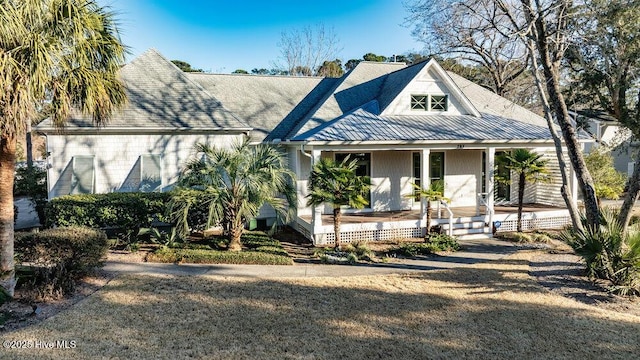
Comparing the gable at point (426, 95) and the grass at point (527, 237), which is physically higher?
the gable at point (426, 95)

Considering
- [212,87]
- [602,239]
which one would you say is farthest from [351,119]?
[602,239]

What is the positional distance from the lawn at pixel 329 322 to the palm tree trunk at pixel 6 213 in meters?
1.23

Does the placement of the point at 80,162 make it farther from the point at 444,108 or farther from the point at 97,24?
the point at 444,108

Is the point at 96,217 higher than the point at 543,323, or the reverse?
the point at 96,217

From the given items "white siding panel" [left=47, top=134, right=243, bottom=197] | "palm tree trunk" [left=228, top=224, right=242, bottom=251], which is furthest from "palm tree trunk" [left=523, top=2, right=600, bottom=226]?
"white siding panel" [left=47, top=134, right=243, bottom=197]

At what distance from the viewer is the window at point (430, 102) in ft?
49.6

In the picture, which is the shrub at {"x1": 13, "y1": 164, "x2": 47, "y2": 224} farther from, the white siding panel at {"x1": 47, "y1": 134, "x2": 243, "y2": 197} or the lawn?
the lawn

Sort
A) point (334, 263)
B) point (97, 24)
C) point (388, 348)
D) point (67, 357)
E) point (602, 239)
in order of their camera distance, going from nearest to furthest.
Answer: point (67, 357)
point (388, 348)
point (97, 24)
point (602, 239)
point (334, 263)

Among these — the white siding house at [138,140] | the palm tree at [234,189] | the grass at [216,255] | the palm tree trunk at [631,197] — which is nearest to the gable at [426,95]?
the white siding house at [138,140]

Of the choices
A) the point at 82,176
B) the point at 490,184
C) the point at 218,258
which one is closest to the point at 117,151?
the point at 82,176

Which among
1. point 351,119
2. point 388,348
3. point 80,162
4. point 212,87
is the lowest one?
point 388,348

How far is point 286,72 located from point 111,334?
123 feet

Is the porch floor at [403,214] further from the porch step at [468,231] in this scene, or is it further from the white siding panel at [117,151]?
the white siding panel at [117,151]

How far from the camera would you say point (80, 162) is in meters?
12.8
